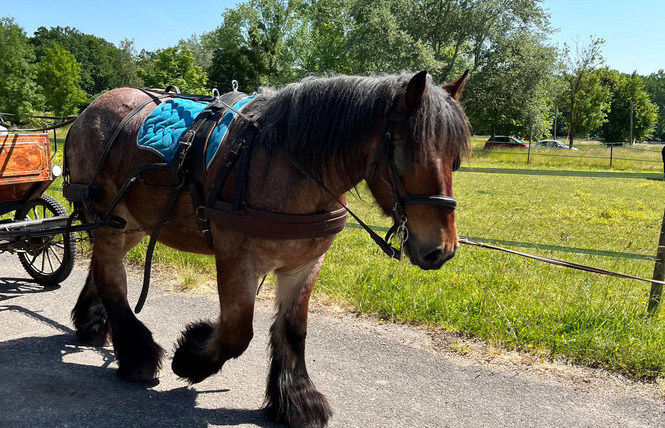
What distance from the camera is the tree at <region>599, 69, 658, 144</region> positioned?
2170 inches

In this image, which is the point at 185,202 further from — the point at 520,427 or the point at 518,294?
the point at 518,294

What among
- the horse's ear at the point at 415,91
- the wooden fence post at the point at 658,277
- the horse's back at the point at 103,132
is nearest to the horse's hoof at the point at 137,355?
the horse's back at the point at 103,132

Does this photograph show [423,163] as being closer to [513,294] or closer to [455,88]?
[455,88]

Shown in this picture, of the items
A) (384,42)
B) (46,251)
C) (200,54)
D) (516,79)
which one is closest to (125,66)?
(200,54)

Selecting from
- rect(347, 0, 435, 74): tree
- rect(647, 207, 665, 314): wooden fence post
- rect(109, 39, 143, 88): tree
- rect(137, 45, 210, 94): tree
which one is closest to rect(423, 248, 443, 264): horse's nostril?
rect(647, 207, 665, 314): wooden fence post

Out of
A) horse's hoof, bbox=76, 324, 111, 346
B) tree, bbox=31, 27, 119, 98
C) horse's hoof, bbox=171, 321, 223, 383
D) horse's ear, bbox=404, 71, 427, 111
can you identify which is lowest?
horse's hoof, bbox=76, 324, 111, 346

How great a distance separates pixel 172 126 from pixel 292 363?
1653 mm

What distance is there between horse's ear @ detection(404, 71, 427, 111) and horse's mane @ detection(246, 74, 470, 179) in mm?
35

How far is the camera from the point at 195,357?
3.10 m

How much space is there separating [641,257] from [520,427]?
7.33 ft

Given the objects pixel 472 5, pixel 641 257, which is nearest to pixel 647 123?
pixel 472 5

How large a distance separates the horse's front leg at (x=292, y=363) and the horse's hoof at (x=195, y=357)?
0.36 metres

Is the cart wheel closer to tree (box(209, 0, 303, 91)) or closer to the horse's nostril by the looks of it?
the horse's nostril

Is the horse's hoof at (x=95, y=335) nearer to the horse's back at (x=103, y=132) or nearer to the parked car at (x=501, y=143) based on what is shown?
the horse's back at (x=103, y=132)
